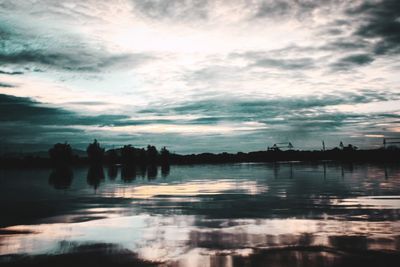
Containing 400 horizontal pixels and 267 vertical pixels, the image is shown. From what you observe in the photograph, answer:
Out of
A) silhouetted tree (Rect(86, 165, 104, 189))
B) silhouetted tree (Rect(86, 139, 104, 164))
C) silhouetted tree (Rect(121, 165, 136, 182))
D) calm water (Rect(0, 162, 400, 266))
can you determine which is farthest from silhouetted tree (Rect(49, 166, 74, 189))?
silhouetted tree (Rect(86, 139, 104, 164))

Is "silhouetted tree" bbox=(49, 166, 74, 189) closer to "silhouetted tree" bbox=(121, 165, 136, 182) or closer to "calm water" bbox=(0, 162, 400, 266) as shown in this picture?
"silhouetted tree" bbox=(121, 165, 136, 182)

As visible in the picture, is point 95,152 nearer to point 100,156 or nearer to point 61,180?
point 100,156

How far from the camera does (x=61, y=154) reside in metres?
176

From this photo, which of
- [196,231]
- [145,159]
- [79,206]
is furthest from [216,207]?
[145,159]

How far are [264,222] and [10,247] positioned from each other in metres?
9.72

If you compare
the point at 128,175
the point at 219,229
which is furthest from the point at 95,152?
the point at 219,229

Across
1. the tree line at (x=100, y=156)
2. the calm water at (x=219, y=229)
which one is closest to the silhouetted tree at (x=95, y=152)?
the tree line at (x=100, y=156)

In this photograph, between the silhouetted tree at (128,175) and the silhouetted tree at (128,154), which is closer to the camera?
the silhouetted tree at (128,175)

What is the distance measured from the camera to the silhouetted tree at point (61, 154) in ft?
570

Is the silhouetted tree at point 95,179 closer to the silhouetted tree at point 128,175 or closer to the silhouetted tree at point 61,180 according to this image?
the silhouetted tree at point 61,180

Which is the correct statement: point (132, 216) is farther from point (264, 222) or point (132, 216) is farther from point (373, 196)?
point (373, 196)

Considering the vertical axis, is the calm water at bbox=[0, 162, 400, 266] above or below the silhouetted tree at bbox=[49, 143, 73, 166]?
below

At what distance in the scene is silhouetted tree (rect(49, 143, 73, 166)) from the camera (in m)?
174

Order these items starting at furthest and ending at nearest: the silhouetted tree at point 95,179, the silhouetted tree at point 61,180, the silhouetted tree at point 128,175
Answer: the silhouetted tree at point 128,175
the silhouetted tree at point 95,179
the silhouetted tree at point 61,180
